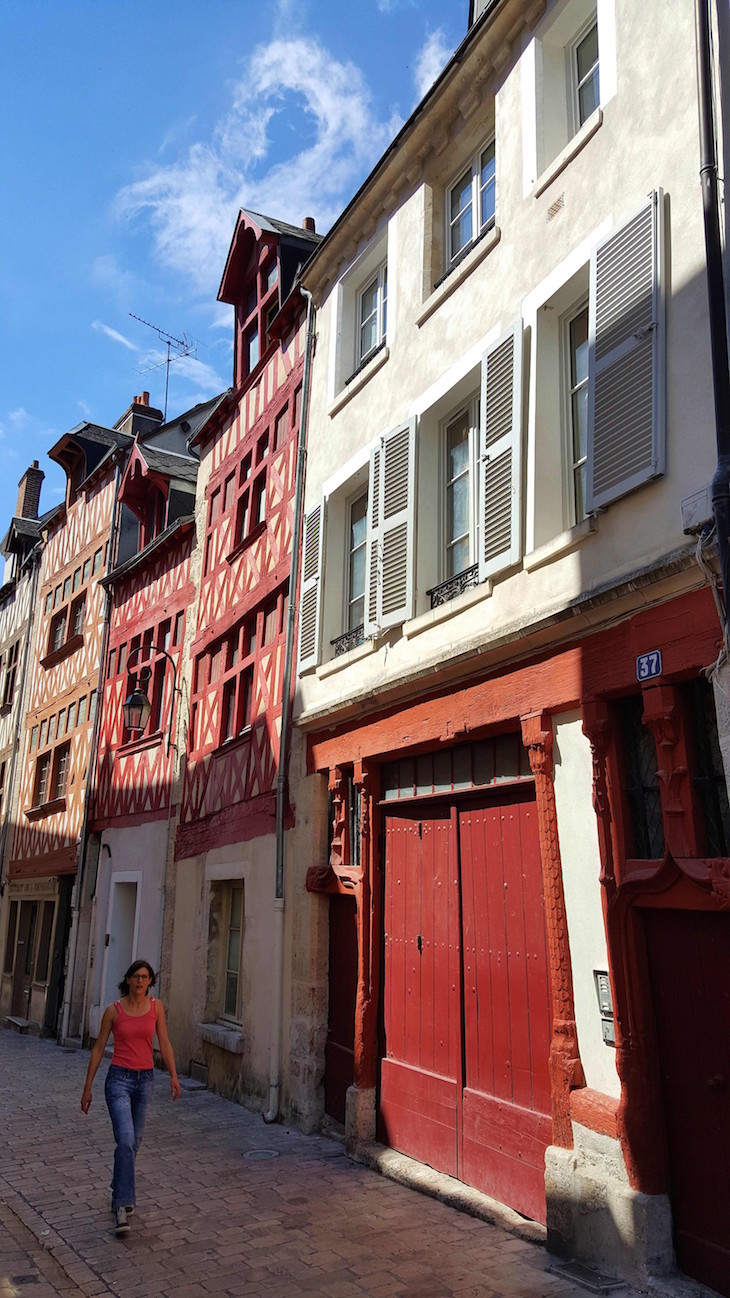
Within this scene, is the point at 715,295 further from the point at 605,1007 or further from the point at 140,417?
the point at 140,417

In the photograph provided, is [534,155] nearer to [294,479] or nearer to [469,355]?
[469,355]

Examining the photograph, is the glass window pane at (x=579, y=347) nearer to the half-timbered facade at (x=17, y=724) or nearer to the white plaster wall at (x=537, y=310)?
the white plaster wall at (x=537, y=310)

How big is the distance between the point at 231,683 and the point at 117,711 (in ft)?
14.0

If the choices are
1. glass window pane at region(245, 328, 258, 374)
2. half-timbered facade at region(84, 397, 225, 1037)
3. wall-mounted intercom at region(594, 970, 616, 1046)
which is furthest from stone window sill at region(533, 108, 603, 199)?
half-timbered facade at region(84, 397, 225, 1037)

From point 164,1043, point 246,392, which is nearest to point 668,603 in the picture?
point 164,1043

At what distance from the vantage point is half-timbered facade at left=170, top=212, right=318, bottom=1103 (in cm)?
859

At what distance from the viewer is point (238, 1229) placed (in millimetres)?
4863

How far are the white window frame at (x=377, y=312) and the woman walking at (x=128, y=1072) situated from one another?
16.7 feet

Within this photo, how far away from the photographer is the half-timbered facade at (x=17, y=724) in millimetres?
16141

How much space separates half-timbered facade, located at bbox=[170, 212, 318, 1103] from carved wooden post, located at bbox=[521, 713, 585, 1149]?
12.5ft

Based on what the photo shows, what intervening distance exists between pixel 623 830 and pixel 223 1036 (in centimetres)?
564

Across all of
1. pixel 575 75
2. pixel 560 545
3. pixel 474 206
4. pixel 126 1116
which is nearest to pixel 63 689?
pixel 474 206

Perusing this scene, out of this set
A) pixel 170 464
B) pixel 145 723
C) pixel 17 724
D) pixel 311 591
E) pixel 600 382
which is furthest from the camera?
pixel 17 724

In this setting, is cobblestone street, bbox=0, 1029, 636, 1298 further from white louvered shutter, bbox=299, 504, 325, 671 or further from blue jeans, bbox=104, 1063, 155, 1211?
white louvered shutter, bbox=299, 504, 325, 671
